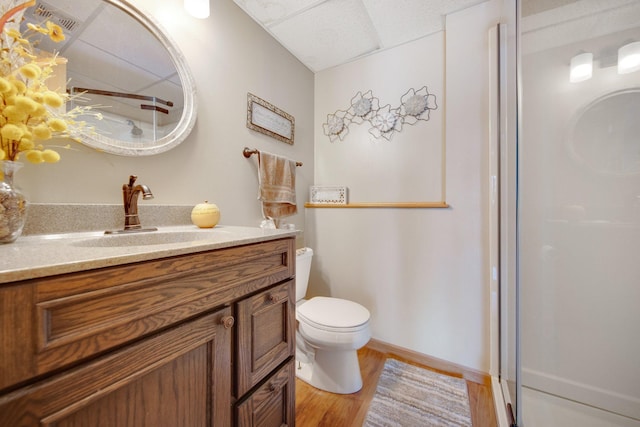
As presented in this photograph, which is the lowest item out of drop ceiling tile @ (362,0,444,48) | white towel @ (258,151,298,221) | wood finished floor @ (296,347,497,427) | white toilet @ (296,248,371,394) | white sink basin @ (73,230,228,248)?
wood finished floor @ (296,347,497,427)

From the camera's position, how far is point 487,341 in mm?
1303

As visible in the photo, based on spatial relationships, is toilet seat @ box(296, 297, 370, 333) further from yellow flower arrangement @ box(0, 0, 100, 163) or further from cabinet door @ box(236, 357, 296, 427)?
yellow flower arrangement @ box(0, 0, 100, 163)

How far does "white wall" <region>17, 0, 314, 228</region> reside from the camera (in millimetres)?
778

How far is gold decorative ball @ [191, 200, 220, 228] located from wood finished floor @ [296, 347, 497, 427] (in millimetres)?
1028

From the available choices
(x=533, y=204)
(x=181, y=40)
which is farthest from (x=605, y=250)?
(x=181, y=40)

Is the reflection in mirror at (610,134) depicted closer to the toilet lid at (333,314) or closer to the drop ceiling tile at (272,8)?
the toilet lid at (333,314)

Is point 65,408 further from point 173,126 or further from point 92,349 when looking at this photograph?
point 173,126

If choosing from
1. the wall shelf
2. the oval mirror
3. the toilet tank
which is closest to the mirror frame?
the oval mirror

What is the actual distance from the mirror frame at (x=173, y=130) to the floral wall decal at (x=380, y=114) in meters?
1.07

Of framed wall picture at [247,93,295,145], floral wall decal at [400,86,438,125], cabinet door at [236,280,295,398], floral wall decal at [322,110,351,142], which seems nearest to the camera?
cabinet door at [236,280,295,398]

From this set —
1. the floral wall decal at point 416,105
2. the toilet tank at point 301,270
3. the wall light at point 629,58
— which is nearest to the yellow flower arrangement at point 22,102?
the toilet tank at point 301,270

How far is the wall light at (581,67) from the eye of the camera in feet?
3.12

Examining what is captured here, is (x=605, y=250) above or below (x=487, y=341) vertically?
above

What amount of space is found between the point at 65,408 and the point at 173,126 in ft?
3.23
